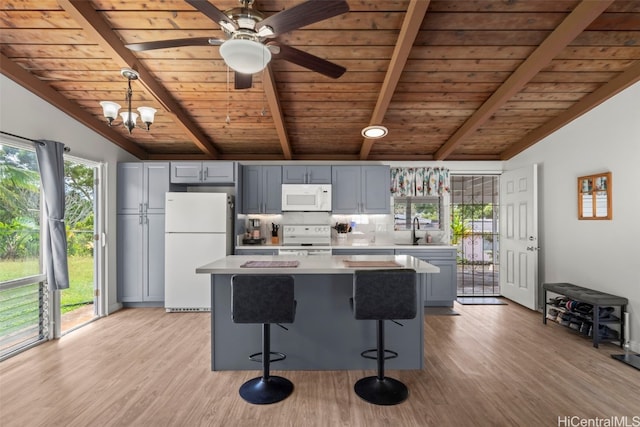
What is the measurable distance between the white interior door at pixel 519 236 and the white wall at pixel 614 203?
0.16m

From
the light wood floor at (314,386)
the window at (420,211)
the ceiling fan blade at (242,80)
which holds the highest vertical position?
the ceiling fan blade at (242,80)

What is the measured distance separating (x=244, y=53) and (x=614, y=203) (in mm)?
3728

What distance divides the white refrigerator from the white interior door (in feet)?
13.2

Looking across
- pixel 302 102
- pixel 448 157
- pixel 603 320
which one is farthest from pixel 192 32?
pixel 603 320

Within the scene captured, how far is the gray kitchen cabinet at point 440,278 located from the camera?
4562 mm

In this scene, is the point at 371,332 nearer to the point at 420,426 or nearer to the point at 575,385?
the point at 420,426

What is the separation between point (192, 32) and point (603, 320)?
4523 mm

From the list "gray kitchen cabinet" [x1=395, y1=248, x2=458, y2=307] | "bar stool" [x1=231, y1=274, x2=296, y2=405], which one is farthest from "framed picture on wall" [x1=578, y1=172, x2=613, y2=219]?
"bar stool" [x1=231, y1=274, x2=296, y2=405]

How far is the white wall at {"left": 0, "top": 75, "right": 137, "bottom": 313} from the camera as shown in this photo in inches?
116

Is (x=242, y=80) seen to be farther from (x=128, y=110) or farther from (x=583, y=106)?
(x=583, y=106)

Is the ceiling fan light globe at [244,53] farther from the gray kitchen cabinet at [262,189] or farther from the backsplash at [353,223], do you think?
the backsplash at [353,223]

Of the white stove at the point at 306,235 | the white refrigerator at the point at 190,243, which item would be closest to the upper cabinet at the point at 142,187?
the white refrigerator at the point at 190,243

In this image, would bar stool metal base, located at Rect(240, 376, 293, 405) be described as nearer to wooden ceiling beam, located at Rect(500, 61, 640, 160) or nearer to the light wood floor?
the light wood floor

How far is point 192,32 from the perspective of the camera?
2.74 meters
